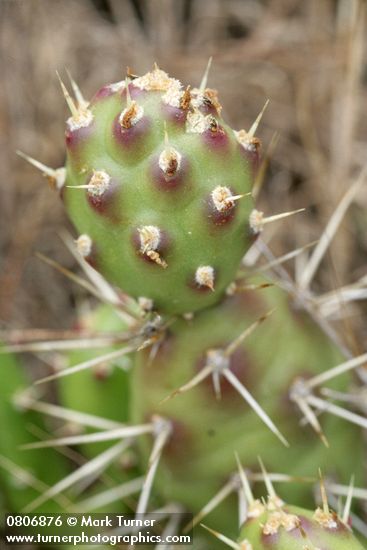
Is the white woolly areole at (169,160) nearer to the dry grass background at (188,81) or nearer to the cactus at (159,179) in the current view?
the cactus at (159,179)

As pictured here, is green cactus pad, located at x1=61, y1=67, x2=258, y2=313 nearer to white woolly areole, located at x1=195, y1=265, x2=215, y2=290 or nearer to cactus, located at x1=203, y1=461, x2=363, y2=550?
white woolly areole, located at x1=195, y1=265, x2=215, y2=290

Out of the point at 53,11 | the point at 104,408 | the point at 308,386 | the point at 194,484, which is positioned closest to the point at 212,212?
the point at 308,386

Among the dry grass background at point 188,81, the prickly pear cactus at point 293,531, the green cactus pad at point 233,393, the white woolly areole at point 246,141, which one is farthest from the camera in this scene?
the dry grass background at point 188,81

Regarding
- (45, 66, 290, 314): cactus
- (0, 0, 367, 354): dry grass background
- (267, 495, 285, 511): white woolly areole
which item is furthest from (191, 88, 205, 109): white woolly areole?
(0, 0, 367, 354): dry grass background

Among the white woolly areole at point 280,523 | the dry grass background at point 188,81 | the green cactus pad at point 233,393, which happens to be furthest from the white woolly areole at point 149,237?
the dry grass background at point 188,81

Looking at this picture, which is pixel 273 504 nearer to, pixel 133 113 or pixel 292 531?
pixel 292 531

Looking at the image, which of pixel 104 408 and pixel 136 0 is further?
pixel 136 0

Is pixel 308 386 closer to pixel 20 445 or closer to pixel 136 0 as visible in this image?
pixel 20 445
